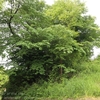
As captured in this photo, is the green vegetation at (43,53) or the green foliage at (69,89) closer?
the green foliage at (69,89)

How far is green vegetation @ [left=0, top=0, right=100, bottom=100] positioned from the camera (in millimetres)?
6938

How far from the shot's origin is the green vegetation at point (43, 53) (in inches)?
273

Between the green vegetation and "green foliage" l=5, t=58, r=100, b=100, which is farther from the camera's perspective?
the green vegetation

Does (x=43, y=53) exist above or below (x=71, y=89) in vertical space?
above

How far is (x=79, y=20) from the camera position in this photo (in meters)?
9.43

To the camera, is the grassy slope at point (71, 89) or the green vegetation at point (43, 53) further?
the green vegetation at point (43, 53)

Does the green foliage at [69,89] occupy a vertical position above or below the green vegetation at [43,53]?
below

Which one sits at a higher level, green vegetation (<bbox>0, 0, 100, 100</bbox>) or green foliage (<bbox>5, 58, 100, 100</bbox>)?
green vegetation (<bbox>0, 0, 100, 100</bbox>)

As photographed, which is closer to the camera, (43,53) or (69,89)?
(69,89)

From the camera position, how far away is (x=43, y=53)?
7863mm

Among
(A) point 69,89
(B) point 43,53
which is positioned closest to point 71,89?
(A) point 69,89

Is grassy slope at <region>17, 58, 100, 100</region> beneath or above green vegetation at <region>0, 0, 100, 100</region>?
beneath

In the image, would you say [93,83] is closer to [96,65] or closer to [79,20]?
[96,65]

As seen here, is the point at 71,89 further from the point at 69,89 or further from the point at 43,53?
the point at 43,53
